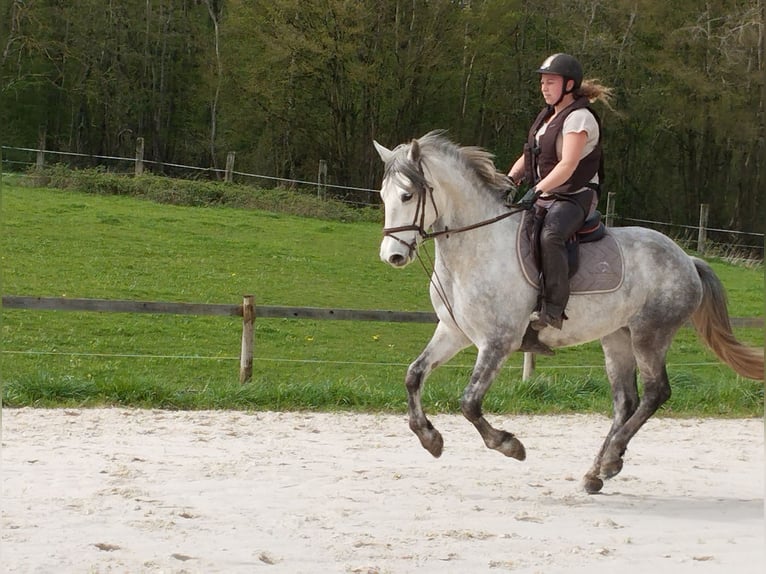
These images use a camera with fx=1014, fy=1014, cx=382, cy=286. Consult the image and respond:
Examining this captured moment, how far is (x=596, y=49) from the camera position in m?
27.1

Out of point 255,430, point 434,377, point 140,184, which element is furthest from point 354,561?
point 140,184

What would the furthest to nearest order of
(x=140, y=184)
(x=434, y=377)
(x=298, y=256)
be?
(x=140, y=184), (x=298, y=256), (x=434, y=377)

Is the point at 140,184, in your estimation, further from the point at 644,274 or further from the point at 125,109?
the point at 644,274

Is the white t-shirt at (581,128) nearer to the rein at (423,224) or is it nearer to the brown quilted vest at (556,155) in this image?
the brown quilted vest at (556,155)

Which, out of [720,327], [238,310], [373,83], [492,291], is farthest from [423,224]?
[373,83]

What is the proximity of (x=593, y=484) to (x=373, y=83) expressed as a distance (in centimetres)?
2209

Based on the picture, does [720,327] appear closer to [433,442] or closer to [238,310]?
[433,442]

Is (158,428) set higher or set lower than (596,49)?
lower

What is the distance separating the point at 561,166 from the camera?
5.98m

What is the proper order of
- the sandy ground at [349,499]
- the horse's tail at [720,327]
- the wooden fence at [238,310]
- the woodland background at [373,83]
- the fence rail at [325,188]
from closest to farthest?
the sandy ground at [349,499]
the horse's tail at [720,327]
the wooden fence at [238,310]
the fence rail at [325,188]
the woodland background at [373,83]

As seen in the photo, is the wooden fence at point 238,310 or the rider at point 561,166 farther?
the wooden fence at point 238,310

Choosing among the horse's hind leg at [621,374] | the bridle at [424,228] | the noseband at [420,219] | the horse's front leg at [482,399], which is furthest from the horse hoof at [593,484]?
the noseband at [420,219]

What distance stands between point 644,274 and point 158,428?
13.1ft

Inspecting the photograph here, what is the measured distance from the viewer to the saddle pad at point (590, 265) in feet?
20.2
